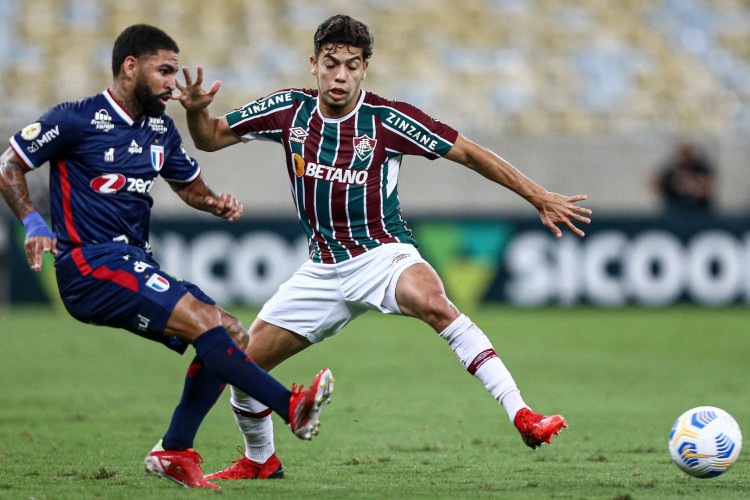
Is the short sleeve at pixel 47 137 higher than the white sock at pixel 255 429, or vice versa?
the short sleeve at pixel 47 137

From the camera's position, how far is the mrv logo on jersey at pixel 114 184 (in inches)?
234

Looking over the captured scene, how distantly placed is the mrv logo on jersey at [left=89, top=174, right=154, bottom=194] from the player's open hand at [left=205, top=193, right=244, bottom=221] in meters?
0.55

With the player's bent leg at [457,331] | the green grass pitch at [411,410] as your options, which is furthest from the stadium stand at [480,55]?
the player's bent leg at [457,331]

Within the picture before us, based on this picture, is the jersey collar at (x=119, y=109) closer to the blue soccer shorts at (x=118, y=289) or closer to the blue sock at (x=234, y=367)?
the blue soccer shorts at (x=118, y=289)

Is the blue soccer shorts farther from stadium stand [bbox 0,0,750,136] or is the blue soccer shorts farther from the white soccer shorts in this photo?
stadium stand [bbox 0,0,750,136]

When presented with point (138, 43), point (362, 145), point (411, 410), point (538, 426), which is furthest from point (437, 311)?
point (411, 410)

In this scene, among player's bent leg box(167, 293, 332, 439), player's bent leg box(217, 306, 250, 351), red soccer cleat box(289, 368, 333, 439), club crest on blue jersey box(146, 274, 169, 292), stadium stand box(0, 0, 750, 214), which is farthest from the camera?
stadium stand box(0, 0, 750, 214)

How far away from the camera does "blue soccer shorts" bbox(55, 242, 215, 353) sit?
5742 millimetres

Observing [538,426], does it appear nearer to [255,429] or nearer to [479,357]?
[479,357]

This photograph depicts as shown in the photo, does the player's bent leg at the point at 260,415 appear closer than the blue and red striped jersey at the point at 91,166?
No

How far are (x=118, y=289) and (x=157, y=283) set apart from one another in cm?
19

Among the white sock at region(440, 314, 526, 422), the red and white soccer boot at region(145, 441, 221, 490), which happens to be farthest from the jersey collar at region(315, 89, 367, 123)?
the red and white soccer boot at region(145, 441, 221, 490)

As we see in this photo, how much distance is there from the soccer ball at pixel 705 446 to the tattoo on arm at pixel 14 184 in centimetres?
348

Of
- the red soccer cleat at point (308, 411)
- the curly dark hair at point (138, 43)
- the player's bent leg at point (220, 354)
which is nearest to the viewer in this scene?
the red soccer cleat at point (308, 411)
